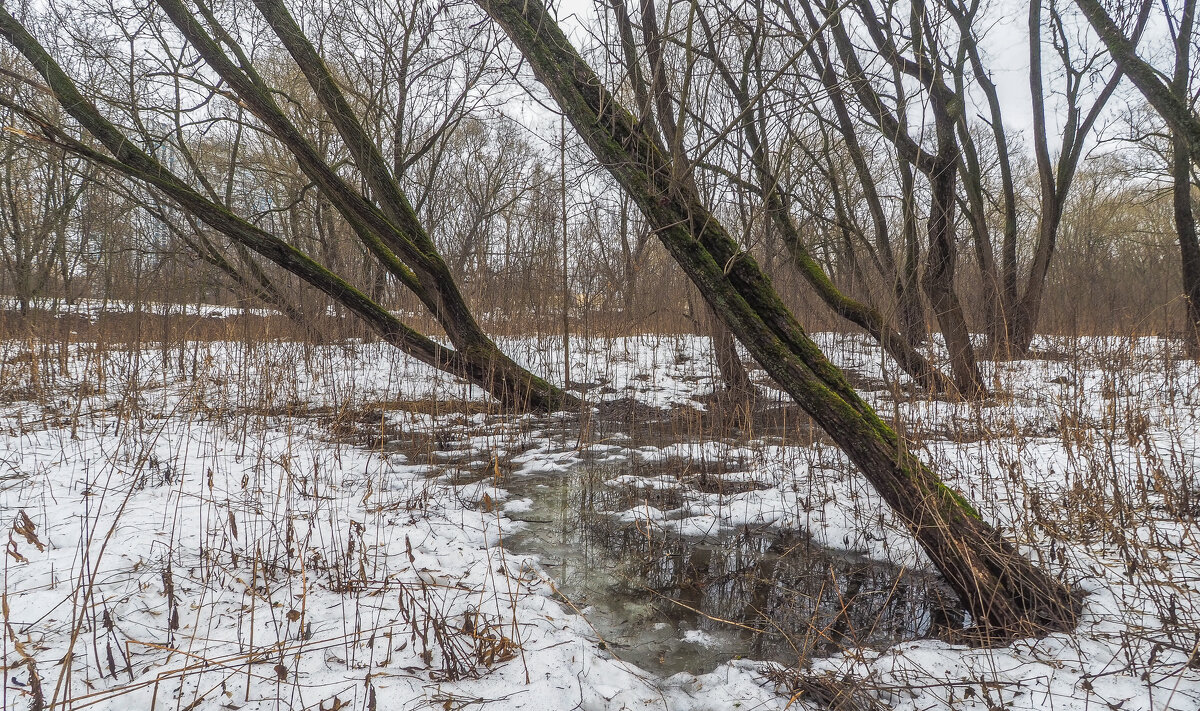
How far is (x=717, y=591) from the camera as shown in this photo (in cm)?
272

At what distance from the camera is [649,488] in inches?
156

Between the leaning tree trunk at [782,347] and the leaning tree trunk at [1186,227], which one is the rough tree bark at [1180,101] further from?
the leaning tree trunk at [782,347]

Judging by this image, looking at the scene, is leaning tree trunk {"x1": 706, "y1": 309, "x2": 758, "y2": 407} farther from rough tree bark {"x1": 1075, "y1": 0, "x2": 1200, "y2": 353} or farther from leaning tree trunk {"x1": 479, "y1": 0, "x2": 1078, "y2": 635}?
rough tree bark {"x1": 1075, "y1": 0, "x2": 1200, "y2": 353}

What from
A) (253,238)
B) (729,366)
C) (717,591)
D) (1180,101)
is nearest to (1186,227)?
(1180,101)

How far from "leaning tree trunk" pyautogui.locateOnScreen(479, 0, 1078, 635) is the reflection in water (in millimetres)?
305

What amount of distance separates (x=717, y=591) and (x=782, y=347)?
1.26 metres

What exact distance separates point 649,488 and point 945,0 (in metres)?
6.95

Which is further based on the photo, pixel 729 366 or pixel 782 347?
pixel 729 366

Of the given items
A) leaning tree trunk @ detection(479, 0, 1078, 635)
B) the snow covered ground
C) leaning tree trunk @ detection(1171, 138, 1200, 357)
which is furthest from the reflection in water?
leaning tree trunk @ detection(1171, 138, 1200, 357)

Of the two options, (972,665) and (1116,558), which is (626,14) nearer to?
(972,665)

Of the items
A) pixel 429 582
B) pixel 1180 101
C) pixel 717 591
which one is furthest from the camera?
pixel 1180 101

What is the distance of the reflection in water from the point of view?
2271 mm

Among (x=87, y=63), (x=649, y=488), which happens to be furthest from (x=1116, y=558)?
(x=87, y=63)

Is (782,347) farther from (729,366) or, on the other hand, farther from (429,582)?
(729,366)
